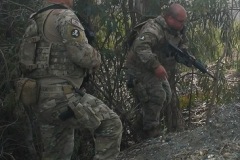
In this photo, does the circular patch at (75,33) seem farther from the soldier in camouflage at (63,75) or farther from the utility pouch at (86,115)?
the utility pouch at (86,115)

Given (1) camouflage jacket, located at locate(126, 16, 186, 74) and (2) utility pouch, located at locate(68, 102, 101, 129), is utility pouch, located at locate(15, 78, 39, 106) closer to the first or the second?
(2) utility pouch, located at locate(68, 102, 101, 129)

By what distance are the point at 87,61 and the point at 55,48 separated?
30 centimetres

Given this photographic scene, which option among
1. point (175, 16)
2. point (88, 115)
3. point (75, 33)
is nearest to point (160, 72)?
point (175, 16)

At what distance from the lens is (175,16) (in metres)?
5.04

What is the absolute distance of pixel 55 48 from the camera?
150 inches

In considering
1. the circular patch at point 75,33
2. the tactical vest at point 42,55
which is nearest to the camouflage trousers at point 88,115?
the tactical vest at point 42,55

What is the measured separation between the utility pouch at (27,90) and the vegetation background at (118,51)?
410 millimetres

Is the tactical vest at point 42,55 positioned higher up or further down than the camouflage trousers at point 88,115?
higher up

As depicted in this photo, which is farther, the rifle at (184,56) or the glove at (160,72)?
the rifle at (184,56)

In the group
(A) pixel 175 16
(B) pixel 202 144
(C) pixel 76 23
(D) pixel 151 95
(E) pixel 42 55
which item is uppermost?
(C) pixel 76 23

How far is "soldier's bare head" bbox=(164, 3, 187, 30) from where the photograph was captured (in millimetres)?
5020

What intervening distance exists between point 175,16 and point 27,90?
1990mm

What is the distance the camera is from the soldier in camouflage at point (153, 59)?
4.99 meters

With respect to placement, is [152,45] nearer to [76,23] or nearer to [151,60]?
[151,60]
